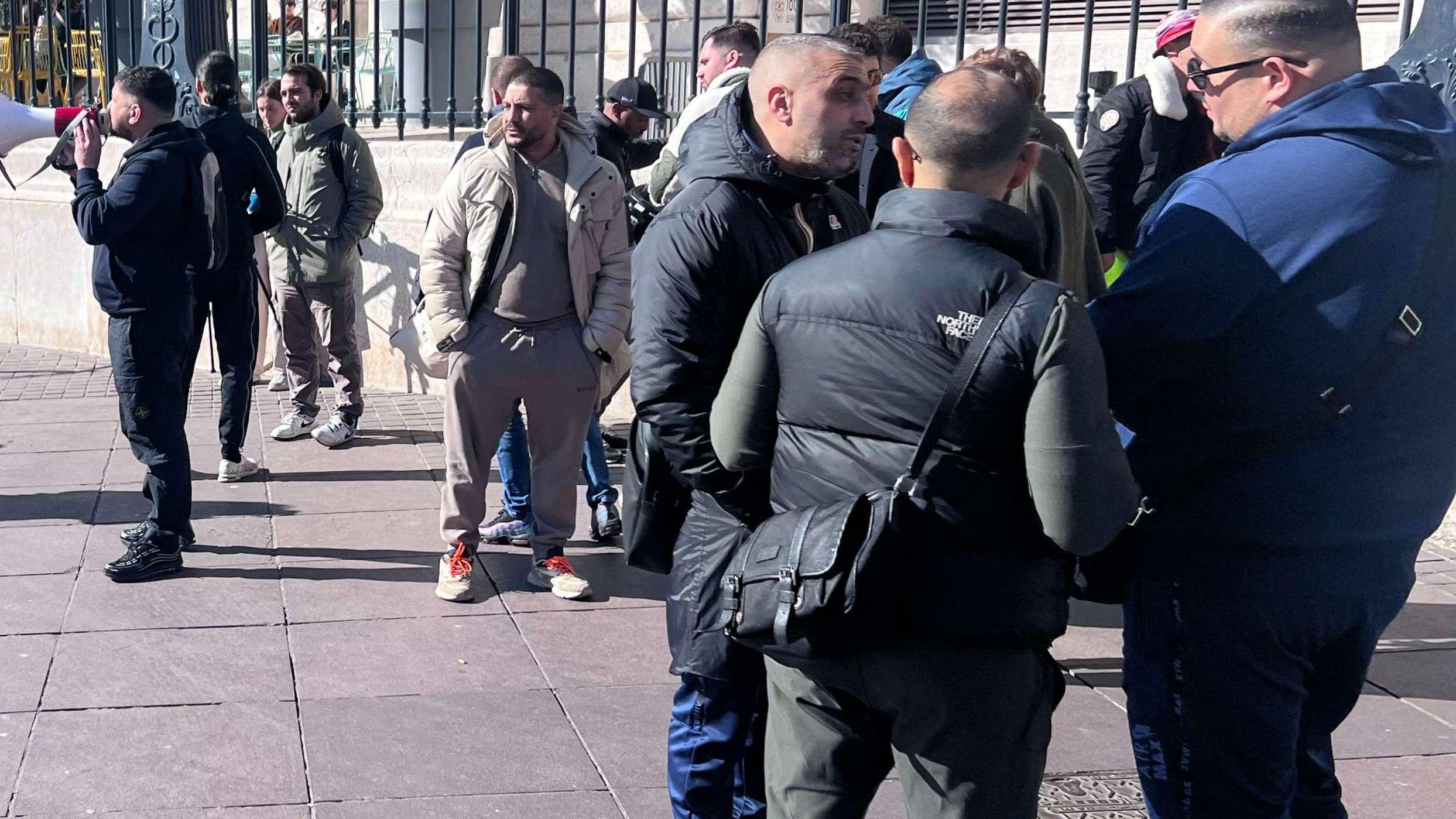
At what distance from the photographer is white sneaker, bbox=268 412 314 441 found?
25.3ft

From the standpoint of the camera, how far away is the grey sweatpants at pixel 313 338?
785cm

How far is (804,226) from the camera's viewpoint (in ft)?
9.96

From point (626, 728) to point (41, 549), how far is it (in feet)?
9.47

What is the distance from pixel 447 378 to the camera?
17.2 ft

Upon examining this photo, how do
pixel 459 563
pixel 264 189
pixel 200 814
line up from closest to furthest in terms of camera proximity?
pixel 200 814, pixel 459 563, pixel 264 189

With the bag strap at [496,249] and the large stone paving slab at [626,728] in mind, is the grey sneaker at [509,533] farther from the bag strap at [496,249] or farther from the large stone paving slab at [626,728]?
the large stone paving slab at [626,728]

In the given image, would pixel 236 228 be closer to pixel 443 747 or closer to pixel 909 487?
pixel 443 747

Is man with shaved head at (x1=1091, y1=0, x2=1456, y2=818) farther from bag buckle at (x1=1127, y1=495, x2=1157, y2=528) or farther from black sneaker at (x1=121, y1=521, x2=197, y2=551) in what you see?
black sneaker at (x1=121, y1=521, x2=197, y2=551)

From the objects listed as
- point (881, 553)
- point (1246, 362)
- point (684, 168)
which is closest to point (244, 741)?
point (684, 168)

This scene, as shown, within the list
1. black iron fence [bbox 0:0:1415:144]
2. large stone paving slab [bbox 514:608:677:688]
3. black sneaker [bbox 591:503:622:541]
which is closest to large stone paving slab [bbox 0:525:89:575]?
large stone paving slab [bbox 514:608:677:688]

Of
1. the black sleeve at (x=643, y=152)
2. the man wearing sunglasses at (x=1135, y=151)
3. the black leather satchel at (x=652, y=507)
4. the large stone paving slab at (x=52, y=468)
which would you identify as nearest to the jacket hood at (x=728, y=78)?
the man wearing sunglasses at (x=1135, y=151)

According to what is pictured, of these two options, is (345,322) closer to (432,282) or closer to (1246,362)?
(432,282)

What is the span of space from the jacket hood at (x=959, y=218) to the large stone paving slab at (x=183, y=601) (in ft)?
11.0

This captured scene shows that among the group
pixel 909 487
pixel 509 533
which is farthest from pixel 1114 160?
pixel 909 487
